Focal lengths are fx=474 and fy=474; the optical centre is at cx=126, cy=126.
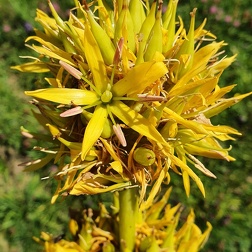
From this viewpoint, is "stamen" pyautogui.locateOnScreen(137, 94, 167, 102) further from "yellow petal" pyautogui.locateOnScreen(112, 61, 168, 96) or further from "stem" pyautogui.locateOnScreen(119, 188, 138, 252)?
"stem" pyautogui.locateOnScreen(119, 188, 138, 252)

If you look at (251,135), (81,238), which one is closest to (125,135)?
(81,238)

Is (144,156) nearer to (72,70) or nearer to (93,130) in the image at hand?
(93,130)

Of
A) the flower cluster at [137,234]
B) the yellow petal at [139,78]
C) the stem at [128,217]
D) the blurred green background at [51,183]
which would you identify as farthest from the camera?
the blurred green background at [51,183]

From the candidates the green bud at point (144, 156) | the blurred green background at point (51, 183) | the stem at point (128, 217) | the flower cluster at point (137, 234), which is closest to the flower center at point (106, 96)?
the green bud at point (144, 156)

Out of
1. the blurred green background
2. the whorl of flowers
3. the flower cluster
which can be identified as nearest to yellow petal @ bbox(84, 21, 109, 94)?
the whorl of flowers

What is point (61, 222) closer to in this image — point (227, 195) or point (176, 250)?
point (227, 195)

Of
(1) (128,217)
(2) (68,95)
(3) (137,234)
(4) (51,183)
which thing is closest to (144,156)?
(2) (68,95)

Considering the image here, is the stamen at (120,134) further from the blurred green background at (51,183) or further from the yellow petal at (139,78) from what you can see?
the blurred green background at (51,183)
